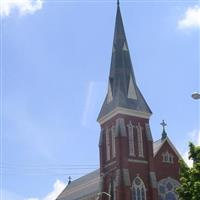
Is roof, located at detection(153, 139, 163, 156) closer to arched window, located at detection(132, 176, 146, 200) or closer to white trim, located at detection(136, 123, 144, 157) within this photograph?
white trim, located at detection(136, 123, 144, 157)

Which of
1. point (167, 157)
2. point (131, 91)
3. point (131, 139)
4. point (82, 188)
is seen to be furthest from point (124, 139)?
point (82, 188)

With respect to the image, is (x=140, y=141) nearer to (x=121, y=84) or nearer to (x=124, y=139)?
(x=124, y=139)

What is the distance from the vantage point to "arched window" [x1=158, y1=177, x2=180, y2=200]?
164 ft

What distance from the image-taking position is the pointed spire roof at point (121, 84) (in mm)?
52125

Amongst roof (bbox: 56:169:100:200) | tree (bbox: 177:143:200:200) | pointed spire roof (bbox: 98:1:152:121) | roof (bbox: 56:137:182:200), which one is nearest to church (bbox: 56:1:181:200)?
pointed spire roof (bbox: 98:1:152:121)

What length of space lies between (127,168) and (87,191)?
11833mm

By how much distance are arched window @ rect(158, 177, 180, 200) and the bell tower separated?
176cm

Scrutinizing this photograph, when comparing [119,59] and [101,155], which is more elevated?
[119,59]

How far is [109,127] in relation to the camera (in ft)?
171

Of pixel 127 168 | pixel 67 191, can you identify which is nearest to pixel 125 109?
pixel 127 168

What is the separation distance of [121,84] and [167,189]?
1171 centimetres

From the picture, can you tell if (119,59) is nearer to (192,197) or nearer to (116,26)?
(116,26)

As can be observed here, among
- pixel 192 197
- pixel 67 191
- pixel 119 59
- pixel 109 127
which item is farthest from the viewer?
pixel 67 191

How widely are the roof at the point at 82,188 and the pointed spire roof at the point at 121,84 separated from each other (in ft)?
29.8
